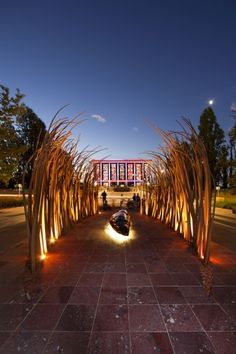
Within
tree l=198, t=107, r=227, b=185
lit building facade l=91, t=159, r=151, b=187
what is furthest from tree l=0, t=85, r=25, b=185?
lit building facade l=91, t=159, r=151, b=187

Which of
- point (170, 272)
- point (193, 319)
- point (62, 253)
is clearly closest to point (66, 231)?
point (62, 253)

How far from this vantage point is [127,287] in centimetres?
266

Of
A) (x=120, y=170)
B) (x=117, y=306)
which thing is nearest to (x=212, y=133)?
(x=117, y=306)

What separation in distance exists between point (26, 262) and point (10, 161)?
26.4ft

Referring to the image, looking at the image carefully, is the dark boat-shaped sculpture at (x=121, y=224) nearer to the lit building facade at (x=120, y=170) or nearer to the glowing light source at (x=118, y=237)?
the glowing light source at (x=118, y=237)

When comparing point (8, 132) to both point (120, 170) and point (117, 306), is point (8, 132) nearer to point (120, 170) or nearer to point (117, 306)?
point (117, 306)

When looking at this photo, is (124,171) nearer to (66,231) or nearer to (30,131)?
(30,131)

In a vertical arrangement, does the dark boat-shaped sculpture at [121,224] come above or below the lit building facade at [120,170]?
below

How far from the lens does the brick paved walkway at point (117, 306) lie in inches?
68.3

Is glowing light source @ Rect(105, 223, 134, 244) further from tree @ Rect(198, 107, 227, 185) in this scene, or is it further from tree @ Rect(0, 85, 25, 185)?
tree @ Rect(198, 107, 227, 185)

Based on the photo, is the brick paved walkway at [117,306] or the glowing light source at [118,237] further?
the glowing light source at [118,237]

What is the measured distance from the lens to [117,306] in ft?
7.36

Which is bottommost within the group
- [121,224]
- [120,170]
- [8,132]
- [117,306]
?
[117,306]

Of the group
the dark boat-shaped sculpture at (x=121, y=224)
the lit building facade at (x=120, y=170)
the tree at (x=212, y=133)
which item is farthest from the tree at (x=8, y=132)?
the lit building facade at (x=120, y=170)
